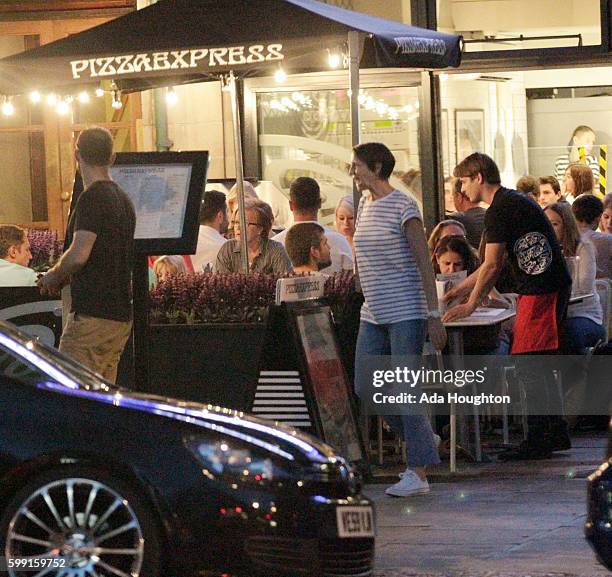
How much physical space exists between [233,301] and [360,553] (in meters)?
4.47

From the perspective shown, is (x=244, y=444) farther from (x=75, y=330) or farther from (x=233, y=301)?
(x=233, y=301)

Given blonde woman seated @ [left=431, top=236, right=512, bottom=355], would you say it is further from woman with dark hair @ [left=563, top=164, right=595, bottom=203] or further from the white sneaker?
woman with dark hair @ [left=563, top=164, right=595, bottom=203]

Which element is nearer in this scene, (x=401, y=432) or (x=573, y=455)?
(x=401, y=432)

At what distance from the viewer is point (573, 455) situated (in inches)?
440

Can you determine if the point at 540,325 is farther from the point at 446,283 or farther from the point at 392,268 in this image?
the point at 392,268

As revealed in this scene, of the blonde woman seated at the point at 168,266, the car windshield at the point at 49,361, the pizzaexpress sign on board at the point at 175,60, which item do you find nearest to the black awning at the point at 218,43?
the pizzaexpress sign on board at the point at 175,60

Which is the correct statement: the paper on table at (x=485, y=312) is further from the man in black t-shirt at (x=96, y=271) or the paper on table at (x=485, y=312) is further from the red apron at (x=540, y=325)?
the man in black t-shirt at (x=96, y=271)

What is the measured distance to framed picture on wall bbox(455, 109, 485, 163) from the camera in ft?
54.0

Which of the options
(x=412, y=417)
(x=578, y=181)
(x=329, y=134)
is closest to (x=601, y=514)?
(x=412, y=417)

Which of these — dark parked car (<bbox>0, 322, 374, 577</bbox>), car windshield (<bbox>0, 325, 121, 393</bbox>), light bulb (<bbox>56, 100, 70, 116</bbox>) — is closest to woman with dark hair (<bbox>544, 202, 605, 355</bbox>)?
light bulb (<bbox>56, 100, 70, 116</bbox>)

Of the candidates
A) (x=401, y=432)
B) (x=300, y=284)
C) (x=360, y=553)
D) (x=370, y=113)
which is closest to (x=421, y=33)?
(x=300, y=284)

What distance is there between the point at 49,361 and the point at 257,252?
5321 millimetres

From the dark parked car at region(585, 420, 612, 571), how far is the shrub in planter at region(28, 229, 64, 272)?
632cm

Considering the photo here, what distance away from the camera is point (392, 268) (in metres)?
9.51
